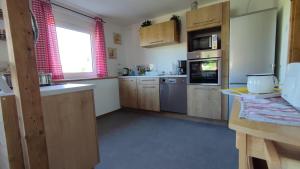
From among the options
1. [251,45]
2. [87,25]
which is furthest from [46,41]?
[251,45]

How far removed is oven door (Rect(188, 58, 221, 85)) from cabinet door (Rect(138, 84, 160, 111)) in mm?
835

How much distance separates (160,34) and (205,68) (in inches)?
51.8

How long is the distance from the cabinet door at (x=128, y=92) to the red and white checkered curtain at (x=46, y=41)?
1.54 meters

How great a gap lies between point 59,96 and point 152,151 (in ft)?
4.25

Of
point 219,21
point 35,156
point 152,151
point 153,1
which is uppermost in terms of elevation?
point 153,1

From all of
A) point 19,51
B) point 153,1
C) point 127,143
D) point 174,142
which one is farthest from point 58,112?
point 153,1

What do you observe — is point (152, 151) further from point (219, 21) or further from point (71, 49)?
point (71, 49)

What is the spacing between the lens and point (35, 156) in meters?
1.01

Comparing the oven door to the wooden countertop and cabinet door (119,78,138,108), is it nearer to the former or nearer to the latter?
cabinet door (119,78,138,108)

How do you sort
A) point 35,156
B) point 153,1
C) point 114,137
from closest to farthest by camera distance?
1. point 35,156
2. point 114,137
3. point 153,1

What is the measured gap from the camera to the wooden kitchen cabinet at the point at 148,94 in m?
3.34

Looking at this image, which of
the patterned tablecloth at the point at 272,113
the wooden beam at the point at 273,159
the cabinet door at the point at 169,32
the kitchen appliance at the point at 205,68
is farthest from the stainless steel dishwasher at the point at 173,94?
the wooden beam at the point at 273,159

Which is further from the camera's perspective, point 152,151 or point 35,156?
point 152,151

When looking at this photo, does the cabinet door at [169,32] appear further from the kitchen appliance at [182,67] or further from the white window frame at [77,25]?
the white window frame at [77,25]
